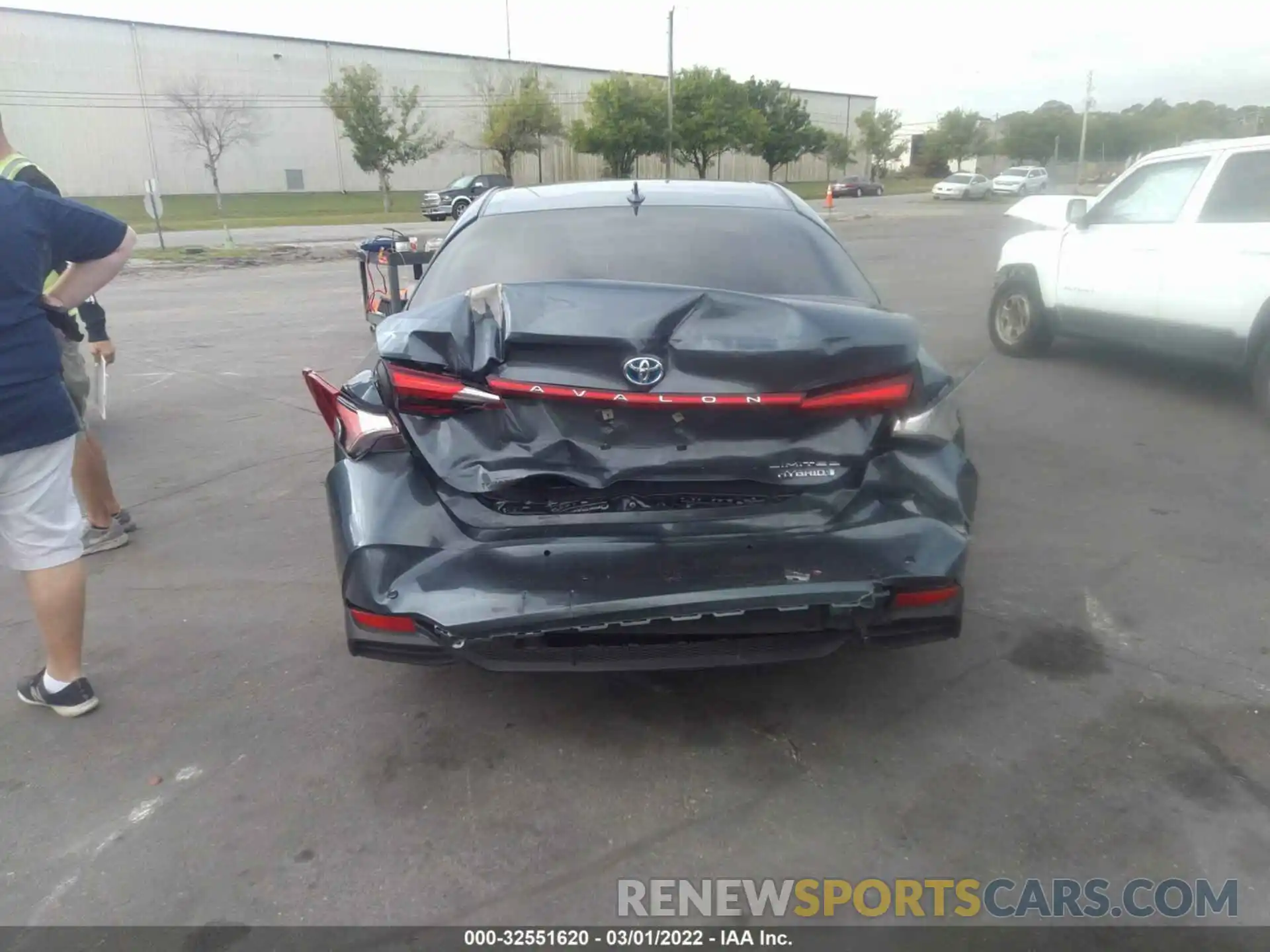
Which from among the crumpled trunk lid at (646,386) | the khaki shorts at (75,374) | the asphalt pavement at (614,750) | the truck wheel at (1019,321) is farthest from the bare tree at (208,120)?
the crumpled trunk lid at (646,386)

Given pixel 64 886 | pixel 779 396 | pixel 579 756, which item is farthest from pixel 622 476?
pixel 64 886

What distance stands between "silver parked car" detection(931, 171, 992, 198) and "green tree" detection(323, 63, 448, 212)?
2905 centimetres

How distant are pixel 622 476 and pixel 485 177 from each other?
3912cm

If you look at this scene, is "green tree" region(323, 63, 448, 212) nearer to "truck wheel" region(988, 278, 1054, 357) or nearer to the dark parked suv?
the dark parked suv

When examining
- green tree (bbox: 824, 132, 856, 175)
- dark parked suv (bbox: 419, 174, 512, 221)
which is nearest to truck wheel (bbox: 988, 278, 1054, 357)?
dark parked suv (bbox: 419, 174, 512, 221)

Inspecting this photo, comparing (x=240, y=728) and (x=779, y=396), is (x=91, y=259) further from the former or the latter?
(x=779, y=396)

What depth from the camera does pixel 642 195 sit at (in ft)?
13.5

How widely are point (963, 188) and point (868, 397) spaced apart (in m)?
54.2

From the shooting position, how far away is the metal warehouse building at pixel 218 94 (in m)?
50.6

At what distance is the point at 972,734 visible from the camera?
3.10 meters

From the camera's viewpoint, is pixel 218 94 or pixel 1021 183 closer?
pixel 1021 183

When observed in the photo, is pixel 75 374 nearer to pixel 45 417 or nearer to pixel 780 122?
pixel 45 417

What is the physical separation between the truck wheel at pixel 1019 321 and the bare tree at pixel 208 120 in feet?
167

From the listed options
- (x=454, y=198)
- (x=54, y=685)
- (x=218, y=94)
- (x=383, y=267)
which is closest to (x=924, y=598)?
(x=54, y=685)
